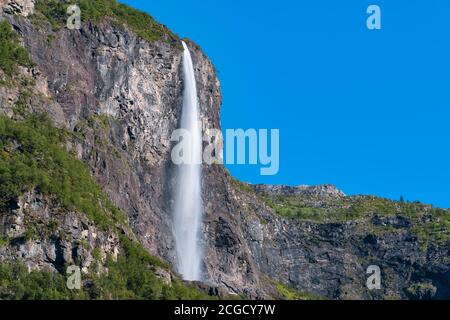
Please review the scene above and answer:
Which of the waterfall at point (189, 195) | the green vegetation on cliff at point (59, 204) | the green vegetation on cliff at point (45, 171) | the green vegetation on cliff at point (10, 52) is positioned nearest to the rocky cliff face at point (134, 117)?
the green vegetation on cliff at point (10, 52)

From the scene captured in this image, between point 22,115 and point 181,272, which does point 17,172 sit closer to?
point 22,115

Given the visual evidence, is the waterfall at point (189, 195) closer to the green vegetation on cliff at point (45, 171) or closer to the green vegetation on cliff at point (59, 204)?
the green vegetation on cliff at point (59, 204)

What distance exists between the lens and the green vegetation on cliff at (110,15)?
15612 cm

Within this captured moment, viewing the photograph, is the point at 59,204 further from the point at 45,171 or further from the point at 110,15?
the point at 110,15

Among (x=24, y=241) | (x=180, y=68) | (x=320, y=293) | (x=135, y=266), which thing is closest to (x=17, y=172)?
(x=24, y=241)

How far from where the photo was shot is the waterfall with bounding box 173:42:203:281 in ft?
519

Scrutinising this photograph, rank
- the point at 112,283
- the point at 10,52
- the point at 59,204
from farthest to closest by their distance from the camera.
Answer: the point at 10,52
the point at 59,204
the point at 112,283

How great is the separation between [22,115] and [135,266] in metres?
24.5

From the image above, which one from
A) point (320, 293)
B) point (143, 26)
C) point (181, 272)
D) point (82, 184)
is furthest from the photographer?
point (320, 293)

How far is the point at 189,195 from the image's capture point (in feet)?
540

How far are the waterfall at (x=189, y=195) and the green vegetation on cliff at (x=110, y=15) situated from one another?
5459 mm

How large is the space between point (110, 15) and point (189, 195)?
28.7 metres

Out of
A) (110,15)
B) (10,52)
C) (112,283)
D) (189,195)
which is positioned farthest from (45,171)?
(110,15)

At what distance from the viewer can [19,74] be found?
459ft
